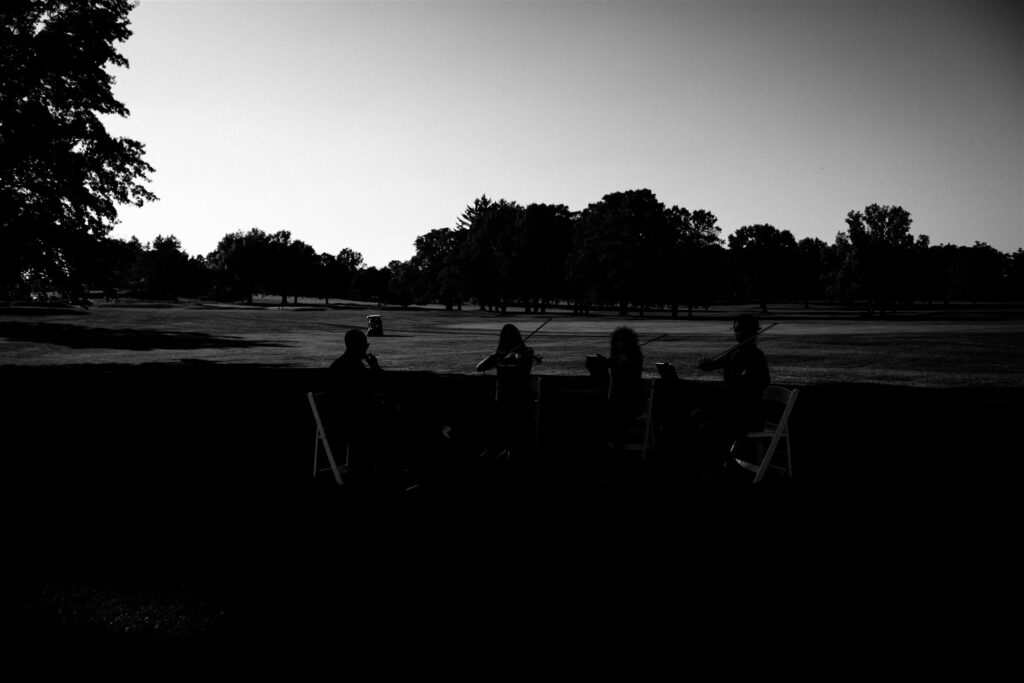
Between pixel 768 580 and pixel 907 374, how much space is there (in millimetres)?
17689

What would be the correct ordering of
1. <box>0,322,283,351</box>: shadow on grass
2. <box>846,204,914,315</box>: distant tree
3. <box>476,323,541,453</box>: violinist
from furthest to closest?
<box>846,204,914,315</box>: distant tree, <box>0,322,283,351</box>: shadow on grass, <box>476,323,541,453</box>: violinist

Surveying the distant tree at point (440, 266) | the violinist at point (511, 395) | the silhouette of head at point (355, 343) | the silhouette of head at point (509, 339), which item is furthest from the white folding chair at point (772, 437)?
the distant tree at point (440, 266)

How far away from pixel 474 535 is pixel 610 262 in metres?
73.6

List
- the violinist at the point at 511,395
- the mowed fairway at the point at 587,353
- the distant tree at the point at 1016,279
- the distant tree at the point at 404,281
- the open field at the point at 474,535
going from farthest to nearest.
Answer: the distant tree at the point at 1016,279 < the distant tree at the point at 404,281 < the mowed fairway at the point at 587,353 < the violinist at the point at 511,395 < the open field at the point at 474,535

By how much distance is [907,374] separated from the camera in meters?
19.9

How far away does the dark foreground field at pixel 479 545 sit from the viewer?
4426mm

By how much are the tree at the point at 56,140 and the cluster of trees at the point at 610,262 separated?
23.5 meters

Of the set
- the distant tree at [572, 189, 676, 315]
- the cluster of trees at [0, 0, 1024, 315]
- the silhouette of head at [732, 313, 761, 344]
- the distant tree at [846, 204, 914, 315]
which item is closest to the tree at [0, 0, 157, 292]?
the cluster of trees at [0, 0, 1024, 315]

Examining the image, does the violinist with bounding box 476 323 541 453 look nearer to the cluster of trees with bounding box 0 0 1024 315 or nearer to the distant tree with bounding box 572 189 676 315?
the cluster of trees with bounding box 0 0 1024 315

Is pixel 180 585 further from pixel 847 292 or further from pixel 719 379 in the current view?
pixel 847 292

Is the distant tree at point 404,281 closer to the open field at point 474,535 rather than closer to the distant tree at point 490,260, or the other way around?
the distant tree at point 490,260

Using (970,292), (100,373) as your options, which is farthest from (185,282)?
(970,292)

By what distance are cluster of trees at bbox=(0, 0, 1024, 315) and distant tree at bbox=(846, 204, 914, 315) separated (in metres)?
0.16

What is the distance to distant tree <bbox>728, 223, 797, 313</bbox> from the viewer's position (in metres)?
111
